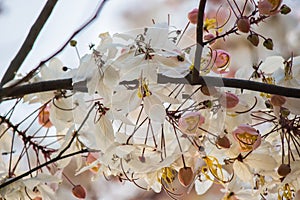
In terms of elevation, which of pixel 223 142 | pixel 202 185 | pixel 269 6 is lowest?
pixel 202 185

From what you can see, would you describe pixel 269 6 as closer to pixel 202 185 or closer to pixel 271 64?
pixel 271 64

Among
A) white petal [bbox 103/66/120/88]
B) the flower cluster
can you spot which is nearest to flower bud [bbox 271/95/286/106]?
the flower cluster

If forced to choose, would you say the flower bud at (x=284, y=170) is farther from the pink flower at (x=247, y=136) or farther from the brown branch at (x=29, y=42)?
the brown branch at (x=29, y=42)

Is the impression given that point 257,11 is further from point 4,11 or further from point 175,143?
point 4,11

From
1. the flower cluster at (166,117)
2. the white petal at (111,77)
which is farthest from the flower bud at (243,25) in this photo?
the white petal at (111,77)

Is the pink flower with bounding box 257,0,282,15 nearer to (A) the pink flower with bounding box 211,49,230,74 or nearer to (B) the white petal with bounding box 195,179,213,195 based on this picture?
(A) the pink flower with bounding box 211,49,230,74

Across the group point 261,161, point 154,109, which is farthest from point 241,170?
point 154,109
